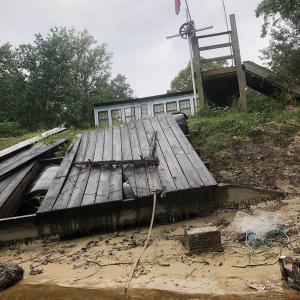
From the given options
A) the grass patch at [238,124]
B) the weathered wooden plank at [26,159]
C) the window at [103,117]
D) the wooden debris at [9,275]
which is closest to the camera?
the wooden debris at [9,275]

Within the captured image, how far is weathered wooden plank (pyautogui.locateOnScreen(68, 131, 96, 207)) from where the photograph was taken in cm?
480

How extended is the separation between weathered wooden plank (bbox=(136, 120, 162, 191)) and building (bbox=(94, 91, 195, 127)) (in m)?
12.3

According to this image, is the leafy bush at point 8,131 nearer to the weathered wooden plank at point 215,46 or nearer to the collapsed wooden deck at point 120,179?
the weathered wooden plank at point 215,46

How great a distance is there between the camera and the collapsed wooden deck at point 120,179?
464 centimetres

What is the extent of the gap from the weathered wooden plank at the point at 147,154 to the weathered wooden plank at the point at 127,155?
24cm

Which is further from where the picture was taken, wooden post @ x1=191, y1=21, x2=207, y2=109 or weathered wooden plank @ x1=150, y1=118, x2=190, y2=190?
wooden post @ x1=191, y1=21, x2=207, y2=109

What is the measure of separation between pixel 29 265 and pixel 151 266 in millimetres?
1474

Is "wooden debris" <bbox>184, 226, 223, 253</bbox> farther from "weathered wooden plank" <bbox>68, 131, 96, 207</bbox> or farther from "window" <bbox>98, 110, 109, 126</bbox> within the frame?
"window" <bbox>98, 110, 109, 126</bbox>

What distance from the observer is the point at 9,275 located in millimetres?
3424

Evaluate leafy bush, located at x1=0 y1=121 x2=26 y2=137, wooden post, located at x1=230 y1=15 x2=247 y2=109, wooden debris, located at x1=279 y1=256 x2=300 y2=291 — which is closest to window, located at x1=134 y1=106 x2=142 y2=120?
leafy bush, located at x1=0 y1=121 x2=26 y2=137

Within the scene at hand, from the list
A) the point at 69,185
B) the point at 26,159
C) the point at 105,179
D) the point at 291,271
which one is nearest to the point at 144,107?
the point at 26,159

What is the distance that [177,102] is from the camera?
20.7 meters

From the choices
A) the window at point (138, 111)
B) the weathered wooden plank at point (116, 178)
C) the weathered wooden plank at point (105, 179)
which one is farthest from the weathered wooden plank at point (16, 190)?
the window at point (138, 111)

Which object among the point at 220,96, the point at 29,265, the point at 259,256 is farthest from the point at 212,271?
the point at 220,96
